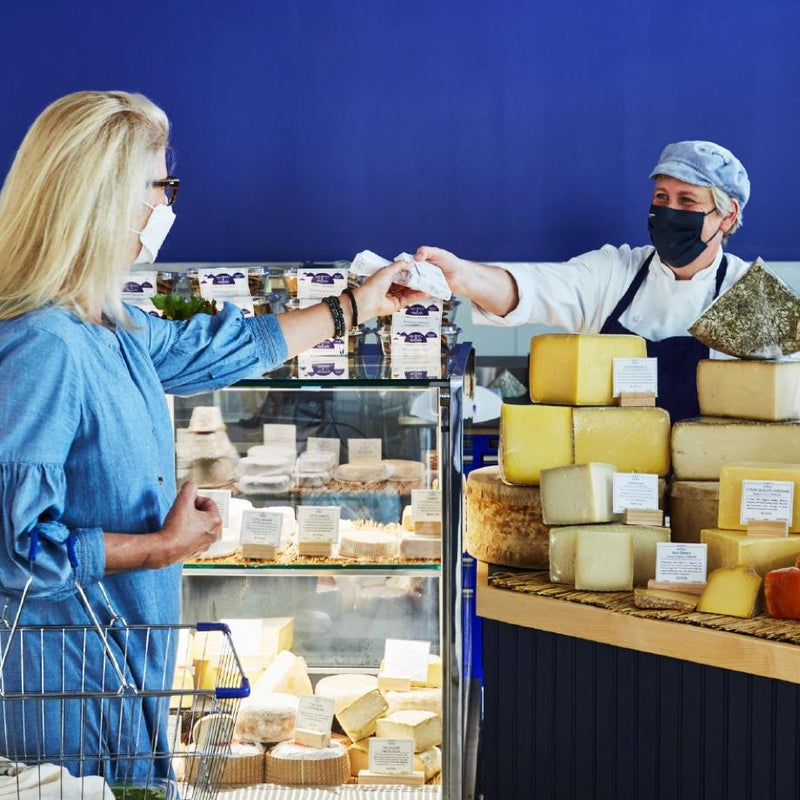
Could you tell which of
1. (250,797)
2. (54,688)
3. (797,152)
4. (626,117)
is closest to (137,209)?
(54,688)

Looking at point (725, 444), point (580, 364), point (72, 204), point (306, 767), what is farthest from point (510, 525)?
point (72, 204)

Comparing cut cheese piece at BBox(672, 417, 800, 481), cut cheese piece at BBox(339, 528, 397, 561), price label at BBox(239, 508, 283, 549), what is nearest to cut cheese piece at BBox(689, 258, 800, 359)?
cut cheese piece at BBox(672, 417, 800, 481)

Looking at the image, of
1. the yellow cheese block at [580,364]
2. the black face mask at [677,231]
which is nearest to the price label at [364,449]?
the yellow cheese block at [580,364]

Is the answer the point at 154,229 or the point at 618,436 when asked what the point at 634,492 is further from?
the point at 154,229

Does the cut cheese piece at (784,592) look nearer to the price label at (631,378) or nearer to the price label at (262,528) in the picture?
the price label at (631,378)

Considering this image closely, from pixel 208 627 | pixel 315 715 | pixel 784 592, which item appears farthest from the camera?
pixel 315 715

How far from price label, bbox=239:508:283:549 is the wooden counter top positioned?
0.51m

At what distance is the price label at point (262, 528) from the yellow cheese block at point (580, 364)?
0.75 metres

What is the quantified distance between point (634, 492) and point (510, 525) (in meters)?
0.34

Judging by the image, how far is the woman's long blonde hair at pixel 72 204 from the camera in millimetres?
1803

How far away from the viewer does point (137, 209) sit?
1902mm

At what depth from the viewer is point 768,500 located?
2.36 m

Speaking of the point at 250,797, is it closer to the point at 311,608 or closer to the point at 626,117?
the point at 311,608

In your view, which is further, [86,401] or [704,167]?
[704,167]
